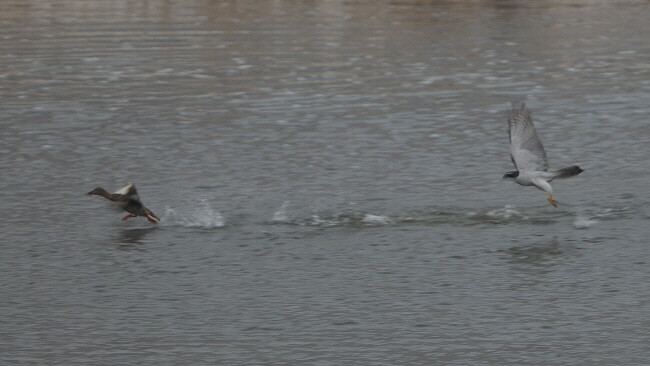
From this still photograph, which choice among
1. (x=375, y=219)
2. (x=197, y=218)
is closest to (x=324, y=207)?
(x=375, y=219)

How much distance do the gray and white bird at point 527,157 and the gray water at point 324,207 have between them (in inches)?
12.9

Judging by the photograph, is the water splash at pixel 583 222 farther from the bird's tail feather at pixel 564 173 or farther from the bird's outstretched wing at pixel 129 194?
the bird's outstretched wing at pixel 129 194

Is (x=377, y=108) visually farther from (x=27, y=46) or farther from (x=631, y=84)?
(x=27, y=46)

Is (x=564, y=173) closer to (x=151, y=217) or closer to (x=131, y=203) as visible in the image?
(x=151, y=217)

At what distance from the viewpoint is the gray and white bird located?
1073cm

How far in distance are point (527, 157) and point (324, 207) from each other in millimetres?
1793

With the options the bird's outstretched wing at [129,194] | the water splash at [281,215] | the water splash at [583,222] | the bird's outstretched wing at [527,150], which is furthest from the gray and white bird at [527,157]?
the bird's outstretched wing at [129,194]

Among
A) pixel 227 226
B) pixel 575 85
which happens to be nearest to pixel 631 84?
pixel 575 85

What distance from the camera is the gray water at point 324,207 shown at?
787 cm

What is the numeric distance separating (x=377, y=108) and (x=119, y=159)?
3.96 meters

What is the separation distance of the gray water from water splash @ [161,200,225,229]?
0.03m

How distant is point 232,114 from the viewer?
16109mm

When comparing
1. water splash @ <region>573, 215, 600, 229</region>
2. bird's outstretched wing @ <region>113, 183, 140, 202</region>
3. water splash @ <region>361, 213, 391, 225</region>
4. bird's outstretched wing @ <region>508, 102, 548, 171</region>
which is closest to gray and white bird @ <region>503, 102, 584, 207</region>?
bird's outstretched wing @ <region>508, 102, 548, 171</region>

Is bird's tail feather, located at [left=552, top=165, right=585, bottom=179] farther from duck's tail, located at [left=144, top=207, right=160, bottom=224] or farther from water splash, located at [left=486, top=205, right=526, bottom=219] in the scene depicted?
duck's tail, located at [left=144, top=207, right=160, bottom=224]
